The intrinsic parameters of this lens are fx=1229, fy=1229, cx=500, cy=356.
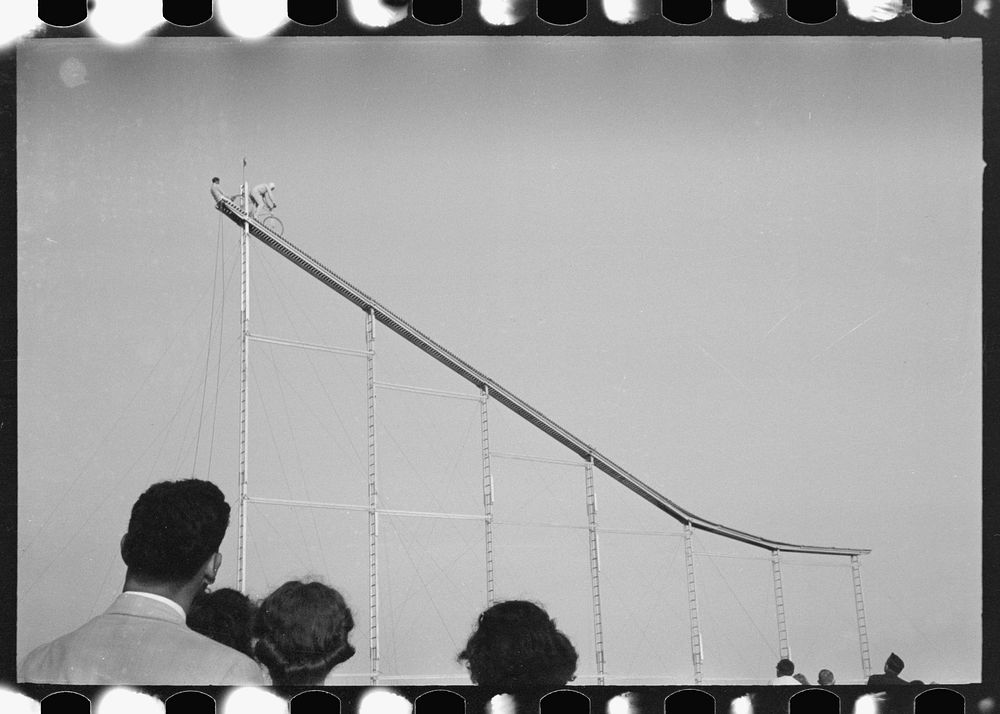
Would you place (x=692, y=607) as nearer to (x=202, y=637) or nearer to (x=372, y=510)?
(x=372, y=510)

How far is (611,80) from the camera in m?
5.69

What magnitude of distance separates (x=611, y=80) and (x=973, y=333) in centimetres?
201

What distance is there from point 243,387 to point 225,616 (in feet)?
8.19

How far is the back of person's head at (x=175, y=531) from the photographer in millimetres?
3031

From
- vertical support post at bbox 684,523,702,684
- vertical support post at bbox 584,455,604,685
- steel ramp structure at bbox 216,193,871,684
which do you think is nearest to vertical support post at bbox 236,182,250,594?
steel ramp structure at bbox 216,193,871,684

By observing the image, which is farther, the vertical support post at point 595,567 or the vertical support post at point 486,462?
the vertical support post at point 486,462

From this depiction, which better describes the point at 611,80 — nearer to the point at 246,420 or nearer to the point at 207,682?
the point at 246,420

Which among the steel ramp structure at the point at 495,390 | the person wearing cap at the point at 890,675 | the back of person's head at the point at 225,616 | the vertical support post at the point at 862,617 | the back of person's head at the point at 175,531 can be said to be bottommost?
the person wearing cap at the point at 890,675

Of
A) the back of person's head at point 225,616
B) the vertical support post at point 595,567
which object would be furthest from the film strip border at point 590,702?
the vertical support post at point 595,567

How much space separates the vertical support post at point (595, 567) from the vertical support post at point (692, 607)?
446 millimetres

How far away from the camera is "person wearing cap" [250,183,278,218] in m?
5.90

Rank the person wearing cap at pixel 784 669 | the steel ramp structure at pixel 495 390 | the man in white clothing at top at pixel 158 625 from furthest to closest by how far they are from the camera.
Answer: the steel ramp structure at pixel 495 390 → the person wearing cap at pixel 784 669 → the man in white clothing at top at pixel 158 625

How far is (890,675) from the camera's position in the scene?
17.8ft

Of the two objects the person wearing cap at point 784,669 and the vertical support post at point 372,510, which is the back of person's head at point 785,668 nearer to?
the person wearing cap at point 784,669
